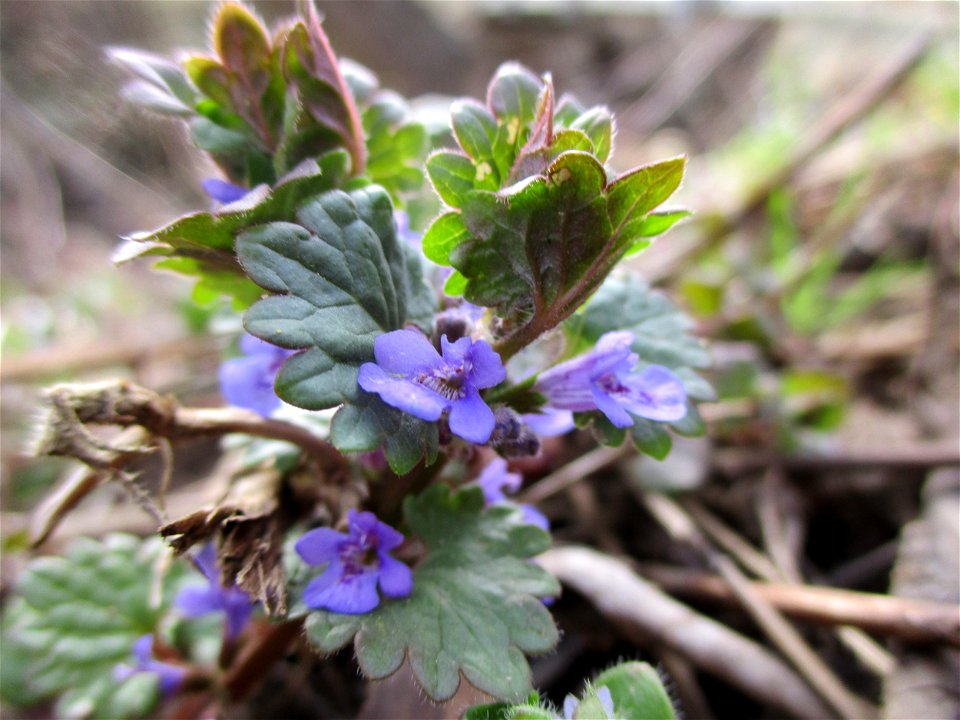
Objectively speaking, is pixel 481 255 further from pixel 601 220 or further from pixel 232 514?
pixel 232 514

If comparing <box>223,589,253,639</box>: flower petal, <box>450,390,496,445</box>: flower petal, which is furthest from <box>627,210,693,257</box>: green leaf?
<box>223,589,253,639</box>: flower petal

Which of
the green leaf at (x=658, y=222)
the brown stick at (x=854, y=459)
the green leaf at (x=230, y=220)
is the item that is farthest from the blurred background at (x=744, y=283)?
the green leaf at (x=658, y=222)

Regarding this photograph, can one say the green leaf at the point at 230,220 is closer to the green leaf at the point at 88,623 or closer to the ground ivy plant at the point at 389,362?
the ground ivy plant at the point at 389,362

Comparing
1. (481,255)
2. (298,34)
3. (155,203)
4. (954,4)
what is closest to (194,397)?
(298,34)

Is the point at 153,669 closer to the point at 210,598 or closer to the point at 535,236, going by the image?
the point at 210,598

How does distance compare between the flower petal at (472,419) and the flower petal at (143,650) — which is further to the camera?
the flower petal at (143,650)

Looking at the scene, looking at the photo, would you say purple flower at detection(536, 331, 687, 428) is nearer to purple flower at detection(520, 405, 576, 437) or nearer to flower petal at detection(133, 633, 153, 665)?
purple flower at detection(520, 405, 576, 437)
